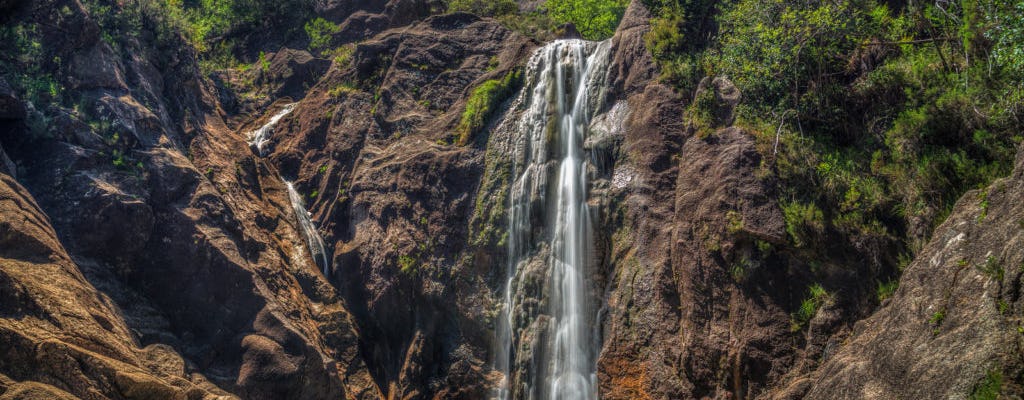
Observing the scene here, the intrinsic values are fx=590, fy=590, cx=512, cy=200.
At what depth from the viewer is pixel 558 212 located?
53.3ft

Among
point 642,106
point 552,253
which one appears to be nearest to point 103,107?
point 552,253

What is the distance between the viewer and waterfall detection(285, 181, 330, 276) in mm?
19766

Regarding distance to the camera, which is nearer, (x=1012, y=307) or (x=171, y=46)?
(x=1012, y=307)

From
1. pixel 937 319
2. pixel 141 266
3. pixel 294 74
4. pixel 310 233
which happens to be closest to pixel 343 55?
pixel 294 74

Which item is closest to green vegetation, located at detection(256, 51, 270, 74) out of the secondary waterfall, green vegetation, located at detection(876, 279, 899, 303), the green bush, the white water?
the white water

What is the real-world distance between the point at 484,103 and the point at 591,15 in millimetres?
14194

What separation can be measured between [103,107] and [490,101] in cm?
1133

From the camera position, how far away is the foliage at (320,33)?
3047cm

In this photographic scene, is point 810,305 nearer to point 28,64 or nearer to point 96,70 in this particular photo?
point 96,70

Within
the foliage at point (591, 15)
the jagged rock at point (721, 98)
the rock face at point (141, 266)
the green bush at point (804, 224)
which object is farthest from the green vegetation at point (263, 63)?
the green bush at point (804, 224)

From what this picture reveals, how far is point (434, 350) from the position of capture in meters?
17.2

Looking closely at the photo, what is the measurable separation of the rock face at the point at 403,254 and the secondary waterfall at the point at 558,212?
1.36ft

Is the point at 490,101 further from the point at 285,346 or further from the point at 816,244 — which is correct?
the point at 816,244

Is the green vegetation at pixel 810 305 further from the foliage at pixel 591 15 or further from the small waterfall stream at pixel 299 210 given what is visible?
the foliage at pixel 591 15
